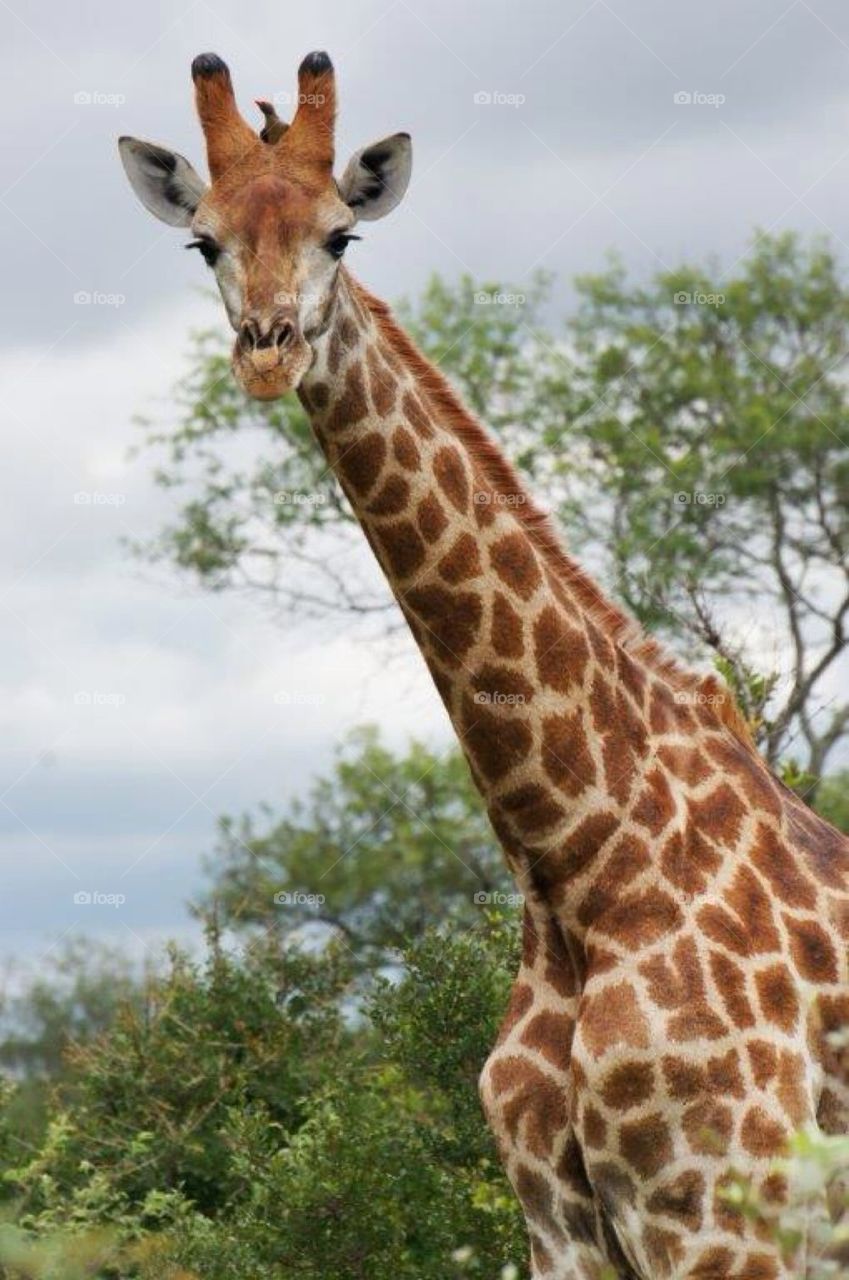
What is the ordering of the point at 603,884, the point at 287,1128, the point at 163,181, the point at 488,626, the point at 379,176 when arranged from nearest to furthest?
the point at 603,884 < the point at 488,626 < the point at 379,176 < the point at 163,181 < the point at 287,1128

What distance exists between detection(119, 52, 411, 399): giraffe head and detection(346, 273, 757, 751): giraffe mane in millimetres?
429

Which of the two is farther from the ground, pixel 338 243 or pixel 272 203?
pixel 272 203

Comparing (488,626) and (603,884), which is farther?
(488,626)

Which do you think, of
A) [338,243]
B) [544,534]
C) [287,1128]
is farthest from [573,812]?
[287,1128]

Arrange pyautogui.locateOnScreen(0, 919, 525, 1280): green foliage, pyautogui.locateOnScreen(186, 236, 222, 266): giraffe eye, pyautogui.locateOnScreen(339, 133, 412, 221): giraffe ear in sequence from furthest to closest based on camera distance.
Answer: pyautogui.locateOnScreen(0, 919, 525, 1280): green foliage, pyautogui.locateOnScreen(339, 133, 412, 221): giraffe ear, pyautogui.locateOnScreen(186, 236, 222, 266): giraffe eye

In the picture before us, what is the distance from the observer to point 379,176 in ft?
28.1

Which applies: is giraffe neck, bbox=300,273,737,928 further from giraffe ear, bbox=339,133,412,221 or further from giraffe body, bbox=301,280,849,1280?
giraffe ear, bbox=339,133,412,221

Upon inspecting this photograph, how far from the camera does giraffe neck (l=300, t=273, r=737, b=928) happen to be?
26.5 feet

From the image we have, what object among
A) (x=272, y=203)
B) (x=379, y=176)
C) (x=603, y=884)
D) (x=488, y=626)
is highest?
(x=379, y=176)

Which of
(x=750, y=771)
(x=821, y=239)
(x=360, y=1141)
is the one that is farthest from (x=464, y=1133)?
(x=821, y=239)

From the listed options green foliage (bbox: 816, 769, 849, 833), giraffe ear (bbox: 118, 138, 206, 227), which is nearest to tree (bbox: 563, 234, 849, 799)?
green foliage (bbox: 816, 769, 849, 833)

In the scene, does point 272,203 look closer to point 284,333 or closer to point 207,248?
point 207,248

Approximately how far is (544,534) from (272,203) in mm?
1605

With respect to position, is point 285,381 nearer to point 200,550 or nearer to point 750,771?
point 750,771
